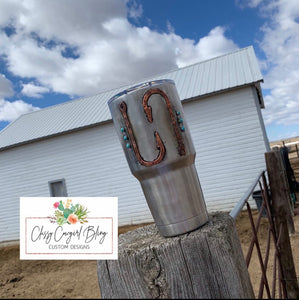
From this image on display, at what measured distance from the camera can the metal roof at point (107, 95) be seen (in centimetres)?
773

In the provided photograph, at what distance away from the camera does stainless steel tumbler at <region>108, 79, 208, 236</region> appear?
71 centimetres

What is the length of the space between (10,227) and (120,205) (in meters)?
4.73

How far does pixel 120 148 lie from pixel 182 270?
8080mm

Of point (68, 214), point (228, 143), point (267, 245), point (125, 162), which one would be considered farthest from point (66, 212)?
point (125, 162)

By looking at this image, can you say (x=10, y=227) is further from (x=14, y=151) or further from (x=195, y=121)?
(x=195, y=121)

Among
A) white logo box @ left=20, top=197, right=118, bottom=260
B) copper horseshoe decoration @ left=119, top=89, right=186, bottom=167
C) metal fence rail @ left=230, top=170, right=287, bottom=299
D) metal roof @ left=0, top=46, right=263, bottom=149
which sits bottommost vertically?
metal fence rail @ left=230, top=170, right=287, bottom=299

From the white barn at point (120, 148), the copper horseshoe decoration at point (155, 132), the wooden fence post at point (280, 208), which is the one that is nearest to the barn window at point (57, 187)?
the white barn at point (120, 148)

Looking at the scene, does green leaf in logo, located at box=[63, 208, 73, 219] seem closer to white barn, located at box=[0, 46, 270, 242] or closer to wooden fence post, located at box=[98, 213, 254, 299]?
wooden fence post, located at box=[98, 213, 254, 299]

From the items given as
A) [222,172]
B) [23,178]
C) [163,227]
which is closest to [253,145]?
[222,172]

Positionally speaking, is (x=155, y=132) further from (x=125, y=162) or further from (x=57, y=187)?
(x=57, y=187)

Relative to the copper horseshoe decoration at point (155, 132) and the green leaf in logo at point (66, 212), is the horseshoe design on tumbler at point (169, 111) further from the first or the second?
the green leaf in logo at point (66, 212)

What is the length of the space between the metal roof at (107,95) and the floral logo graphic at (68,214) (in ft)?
22.9

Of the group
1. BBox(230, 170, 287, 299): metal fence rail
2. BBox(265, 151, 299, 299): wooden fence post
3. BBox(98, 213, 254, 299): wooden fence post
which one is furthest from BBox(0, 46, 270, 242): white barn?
BBox(98, 213, 254, 299): wooden fence post

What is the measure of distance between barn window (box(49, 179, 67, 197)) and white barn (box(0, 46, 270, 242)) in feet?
0.12
